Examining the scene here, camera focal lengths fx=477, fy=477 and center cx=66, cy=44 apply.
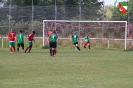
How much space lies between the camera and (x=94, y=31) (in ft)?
151

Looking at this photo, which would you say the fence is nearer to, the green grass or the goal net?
the goal net

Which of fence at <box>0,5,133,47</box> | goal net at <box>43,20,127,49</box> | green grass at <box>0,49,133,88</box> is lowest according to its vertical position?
green grass at <box>0,49,133,88</box>

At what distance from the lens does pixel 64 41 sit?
151 feet

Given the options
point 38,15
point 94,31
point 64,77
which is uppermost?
point 38,15

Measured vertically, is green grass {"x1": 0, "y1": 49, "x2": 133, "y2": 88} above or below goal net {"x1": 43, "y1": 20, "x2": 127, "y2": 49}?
below

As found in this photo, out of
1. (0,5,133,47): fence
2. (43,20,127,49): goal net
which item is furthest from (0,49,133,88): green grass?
(0,5,133,47): fence

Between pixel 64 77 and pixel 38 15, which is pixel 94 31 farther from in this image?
pixel 64 77

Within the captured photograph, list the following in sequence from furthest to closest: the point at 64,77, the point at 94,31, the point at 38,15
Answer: the point at 38,15 < the point at 94,31 < the point at 64,77

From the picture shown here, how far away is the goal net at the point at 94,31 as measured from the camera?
147 ft

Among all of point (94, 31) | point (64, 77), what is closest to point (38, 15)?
point (94, 31)

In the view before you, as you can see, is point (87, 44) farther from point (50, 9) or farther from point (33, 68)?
→ point (33, 68)

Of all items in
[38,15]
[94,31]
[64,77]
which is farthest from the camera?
[38,15]

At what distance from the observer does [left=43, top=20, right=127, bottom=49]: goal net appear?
44.8 m

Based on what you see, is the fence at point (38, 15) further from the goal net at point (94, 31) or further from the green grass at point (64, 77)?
the green grass at point (64, 77)
